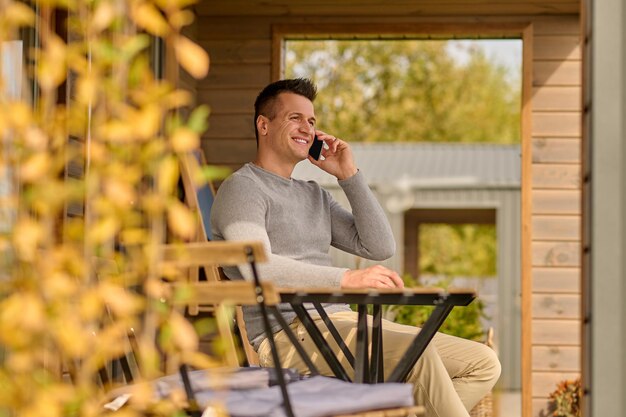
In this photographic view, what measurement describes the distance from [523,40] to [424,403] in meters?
3.73

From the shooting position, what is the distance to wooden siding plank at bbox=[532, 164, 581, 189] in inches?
251

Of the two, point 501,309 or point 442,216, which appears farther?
point 442,216

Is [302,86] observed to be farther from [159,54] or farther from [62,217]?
[159,54]

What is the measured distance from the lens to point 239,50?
6531 mm

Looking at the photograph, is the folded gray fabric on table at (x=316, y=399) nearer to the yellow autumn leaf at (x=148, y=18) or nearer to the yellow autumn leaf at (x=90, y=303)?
the yellow autumn leaf at (x=90, y=303)

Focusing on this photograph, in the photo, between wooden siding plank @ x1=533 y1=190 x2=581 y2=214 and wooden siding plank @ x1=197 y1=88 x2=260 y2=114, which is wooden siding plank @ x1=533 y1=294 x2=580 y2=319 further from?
wooden siding plank @ x1=197 y1=88 x2=260 y2=114

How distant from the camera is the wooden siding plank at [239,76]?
6500mm

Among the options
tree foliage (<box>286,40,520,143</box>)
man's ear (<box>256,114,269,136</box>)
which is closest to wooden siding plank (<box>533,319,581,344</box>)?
man's ear (<box>256,114,269,136</box>)

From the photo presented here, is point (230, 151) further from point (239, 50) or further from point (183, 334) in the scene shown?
point (183, 334)

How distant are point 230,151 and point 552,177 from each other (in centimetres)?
194

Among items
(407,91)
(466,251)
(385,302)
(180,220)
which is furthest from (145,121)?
(466,251)

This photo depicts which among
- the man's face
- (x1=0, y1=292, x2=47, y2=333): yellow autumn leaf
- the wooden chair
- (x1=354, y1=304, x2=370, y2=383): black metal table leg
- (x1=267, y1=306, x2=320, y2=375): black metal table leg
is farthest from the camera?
the man's face

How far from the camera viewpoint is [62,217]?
12.3ft

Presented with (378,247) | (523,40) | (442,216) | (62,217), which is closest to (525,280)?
(523,40)
